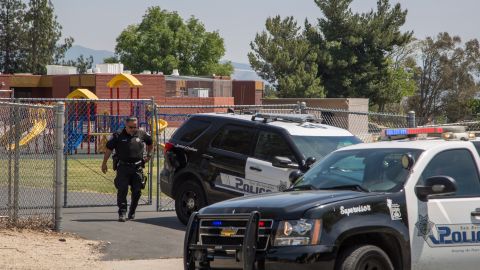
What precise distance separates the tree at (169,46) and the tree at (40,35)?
7.61 metres

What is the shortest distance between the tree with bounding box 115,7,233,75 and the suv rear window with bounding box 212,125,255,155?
8158cm

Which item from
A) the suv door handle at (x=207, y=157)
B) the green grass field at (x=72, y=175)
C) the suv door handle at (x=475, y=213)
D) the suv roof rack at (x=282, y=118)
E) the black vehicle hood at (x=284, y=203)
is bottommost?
the green grass field at (x=72, y=175)

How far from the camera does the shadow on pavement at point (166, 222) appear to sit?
1484cm

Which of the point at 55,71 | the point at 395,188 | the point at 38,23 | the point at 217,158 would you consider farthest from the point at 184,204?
the point at 38,23

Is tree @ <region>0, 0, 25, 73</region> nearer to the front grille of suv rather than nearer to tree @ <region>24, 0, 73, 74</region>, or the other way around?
tree @ <region>24, 0, 73, 74</region>

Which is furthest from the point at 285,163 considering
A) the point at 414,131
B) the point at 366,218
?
the point at 366,218

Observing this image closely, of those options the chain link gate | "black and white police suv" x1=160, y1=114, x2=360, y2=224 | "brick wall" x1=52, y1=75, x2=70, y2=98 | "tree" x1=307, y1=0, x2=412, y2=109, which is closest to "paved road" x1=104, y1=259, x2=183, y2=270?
"black and white police suv" x1=160, y1=114, x2=360, y2=224

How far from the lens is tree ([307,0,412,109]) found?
65.0 metres

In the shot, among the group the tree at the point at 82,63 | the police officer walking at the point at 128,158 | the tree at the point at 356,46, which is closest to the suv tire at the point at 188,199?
the police officer walking at the point at 128,158

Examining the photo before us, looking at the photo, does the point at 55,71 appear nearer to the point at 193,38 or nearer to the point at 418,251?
the point at 193,38

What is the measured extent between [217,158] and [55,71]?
166 feet

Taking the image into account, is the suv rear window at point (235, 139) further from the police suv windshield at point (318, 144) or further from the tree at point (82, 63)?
the tree at point (82, 63)

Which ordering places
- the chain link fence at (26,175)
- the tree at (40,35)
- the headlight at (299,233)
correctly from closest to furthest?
the headlight at (299,233) < the chain link fence at (26,175) < the tree at (40,35)

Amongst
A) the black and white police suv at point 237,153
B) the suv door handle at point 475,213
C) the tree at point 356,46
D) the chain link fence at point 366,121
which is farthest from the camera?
the tree at point 356,46
